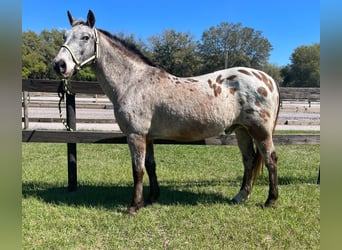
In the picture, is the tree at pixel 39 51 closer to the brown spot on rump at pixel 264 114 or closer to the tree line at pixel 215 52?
the tree line at pixel 215 52

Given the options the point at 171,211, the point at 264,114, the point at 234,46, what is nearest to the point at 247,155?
the point at 264,114

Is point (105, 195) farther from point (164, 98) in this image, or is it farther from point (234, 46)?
point (234, 46)

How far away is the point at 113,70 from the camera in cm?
379

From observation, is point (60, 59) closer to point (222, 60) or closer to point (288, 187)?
point (288, 187)

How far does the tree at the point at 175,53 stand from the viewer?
4462cm

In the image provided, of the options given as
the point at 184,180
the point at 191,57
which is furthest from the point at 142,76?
the point at 191,57

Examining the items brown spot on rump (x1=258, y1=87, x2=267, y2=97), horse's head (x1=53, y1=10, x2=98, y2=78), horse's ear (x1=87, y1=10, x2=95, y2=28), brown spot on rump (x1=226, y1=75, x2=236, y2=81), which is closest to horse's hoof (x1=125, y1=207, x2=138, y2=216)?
horse's head (x1=53, y1=10, x2=98, y2=78)

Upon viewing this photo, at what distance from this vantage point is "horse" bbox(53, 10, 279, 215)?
3.62m

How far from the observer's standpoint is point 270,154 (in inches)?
153

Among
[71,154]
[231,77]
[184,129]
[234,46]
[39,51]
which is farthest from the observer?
[234,46]

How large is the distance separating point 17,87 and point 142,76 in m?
2.68

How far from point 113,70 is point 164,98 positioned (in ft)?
2.52

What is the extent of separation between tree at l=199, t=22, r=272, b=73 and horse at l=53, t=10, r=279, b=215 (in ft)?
152

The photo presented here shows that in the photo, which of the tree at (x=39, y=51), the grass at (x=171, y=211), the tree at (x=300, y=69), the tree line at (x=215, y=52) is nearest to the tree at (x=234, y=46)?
the tree line at (x=215, y=52)
